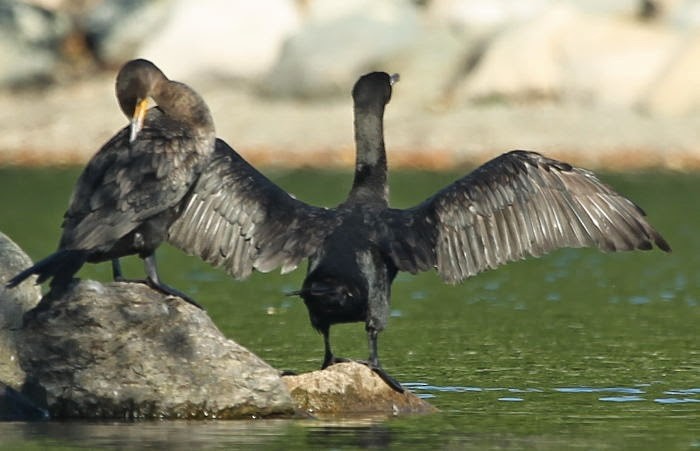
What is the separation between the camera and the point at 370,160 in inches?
559

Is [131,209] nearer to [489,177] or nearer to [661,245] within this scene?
[489,177]

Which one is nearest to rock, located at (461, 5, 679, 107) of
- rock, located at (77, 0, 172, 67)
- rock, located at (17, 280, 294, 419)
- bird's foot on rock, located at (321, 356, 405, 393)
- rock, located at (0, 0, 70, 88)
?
rock, located at (77, 0, 172, 67)

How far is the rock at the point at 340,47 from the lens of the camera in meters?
40.0

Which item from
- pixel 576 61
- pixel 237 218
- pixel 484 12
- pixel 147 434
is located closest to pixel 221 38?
pixel 484 12

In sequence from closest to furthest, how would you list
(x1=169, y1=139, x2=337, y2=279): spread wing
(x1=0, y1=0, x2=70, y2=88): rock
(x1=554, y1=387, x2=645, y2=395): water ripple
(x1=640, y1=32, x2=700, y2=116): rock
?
(x1=169, y1=139, x2=337, y2=279): spread wing < (x1=554, y1=387, x2=645, y2=395): water ripple < (x1=640, y1=32, x2=700, y2=116): rock < (x1=0, y1=0, x2=70, y2=88): rock

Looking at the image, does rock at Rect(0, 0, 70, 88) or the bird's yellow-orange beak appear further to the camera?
rock at Rect(0, 0, 70, 88)

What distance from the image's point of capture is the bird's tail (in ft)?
41.7

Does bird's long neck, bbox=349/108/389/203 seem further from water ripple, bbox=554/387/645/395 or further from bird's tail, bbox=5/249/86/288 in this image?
bird's tail, bbox=5/249/86/288

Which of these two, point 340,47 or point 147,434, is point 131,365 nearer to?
point 147,434

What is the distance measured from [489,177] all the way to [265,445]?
3.09 meters

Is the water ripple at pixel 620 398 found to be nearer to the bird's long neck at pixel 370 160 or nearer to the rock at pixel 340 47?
the bird's long neck at pixel 370 160

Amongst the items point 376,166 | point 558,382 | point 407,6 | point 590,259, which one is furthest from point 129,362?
point 407,6

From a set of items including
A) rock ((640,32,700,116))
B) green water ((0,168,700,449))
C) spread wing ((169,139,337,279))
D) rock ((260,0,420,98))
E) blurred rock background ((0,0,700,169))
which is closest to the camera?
green water ((0,168,700,449))

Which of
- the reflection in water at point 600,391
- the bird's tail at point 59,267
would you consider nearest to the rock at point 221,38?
the reflection in water at point 600,391
